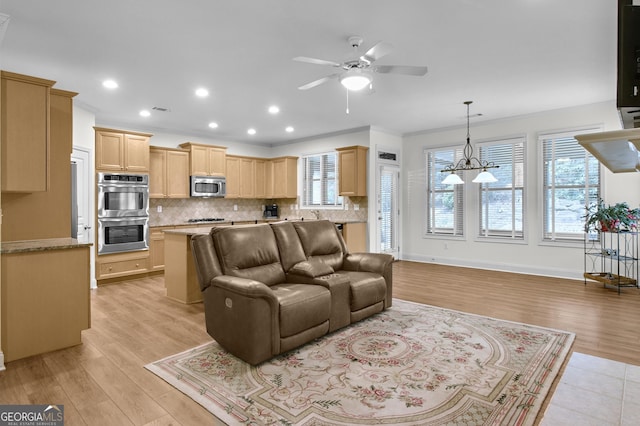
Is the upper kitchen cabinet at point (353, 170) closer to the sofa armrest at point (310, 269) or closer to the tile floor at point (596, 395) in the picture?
the sofa armrest at point (310, 269)

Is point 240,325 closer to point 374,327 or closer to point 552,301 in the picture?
point 374,327

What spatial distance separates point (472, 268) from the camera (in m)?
6.84

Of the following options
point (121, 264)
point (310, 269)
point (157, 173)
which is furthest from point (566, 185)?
Answer: point (121, 264)

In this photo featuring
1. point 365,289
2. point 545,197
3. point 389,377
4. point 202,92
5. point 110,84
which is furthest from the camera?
point 545,197

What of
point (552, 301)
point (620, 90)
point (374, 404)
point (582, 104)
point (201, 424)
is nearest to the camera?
point (620, 90)

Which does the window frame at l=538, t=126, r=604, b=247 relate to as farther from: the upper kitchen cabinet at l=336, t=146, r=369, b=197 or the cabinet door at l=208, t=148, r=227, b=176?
the cabinet door at l=208, t=148, r=227, b=176

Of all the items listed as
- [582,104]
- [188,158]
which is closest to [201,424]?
[188,158]

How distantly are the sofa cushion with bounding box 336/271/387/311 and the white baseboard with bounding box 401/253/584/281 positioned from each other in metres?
3.67

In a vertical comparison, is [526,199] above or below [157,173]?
below

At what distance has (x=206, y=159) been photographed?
7.37 m

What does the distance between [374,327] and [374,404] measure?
4.57 ft

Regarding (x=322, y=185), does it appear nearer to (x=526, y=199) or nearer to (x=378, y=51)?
(x=526, y=199)

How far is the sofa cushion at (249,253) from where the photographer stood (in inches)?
130

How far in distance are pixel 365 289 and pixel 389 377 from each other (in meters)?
1.19
